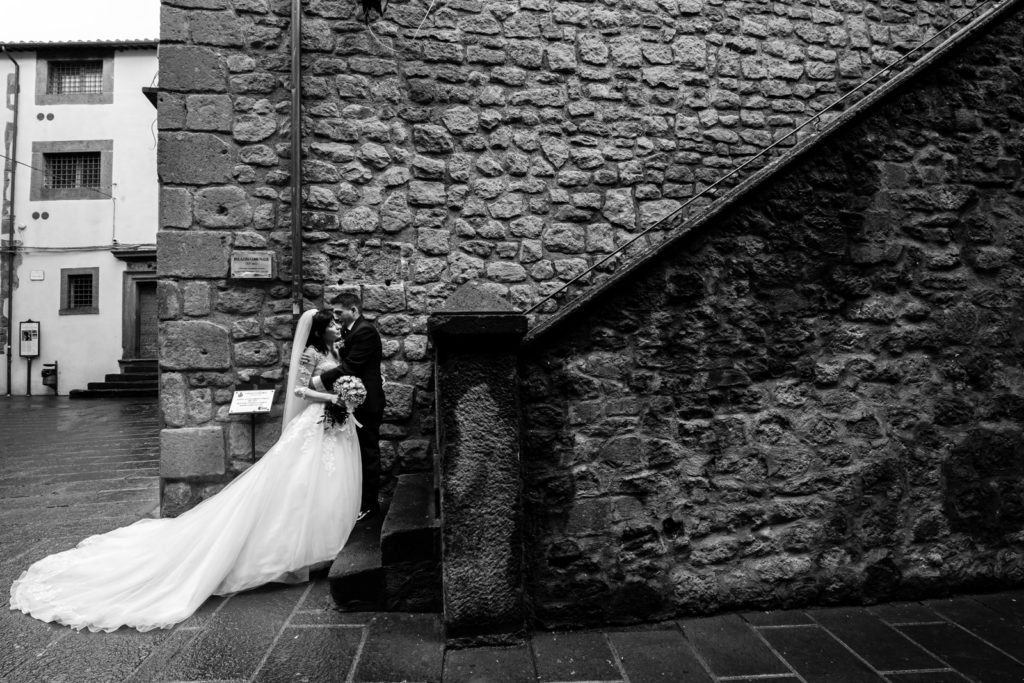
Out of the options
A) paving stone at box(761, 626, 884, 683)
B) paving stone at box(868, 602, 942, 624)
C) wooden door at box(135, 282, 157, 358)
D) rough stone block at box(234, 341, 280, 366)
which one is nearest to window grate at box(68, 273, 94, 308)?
wooden door at box(135, 282, 157, 358)

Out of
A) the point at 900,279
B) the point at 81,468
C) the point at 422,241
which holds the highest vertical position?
the point at 422,241

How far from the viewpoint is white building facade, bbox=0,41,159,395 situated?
583 inches

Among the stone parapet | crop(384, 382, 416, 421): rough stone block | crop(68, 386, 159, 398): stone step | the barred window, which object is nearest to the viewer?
the stone parapet

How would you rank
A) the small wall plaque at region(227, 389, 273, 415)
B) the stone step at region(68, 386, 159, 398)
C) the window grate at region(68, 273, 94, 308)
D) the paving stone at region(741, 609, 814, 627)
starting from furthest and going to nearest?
the window grate at region(68, 273, 94, 308) → the stone step at region(68, 386, 159, 398) → the small wall plaque at region(227, 389, 273, 415) → the paving stone at region(741, 609, 814, 627)

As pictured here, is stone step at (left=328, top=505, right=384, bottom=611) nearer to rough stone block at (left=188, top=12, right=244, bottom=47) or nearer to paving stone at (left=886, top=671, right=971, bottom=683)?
paving stone at (left=886, top=671, right=971, bottom=683)

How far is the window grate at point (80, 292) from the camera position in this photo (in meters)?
15.0

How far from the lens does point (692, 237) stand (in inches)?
113

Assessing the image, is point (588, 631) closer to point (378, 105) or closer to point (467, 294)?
point (467, 294)

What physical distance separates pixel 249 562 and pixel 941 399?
3.88 meters

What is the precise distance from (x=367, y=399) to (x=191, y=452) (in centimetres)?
160

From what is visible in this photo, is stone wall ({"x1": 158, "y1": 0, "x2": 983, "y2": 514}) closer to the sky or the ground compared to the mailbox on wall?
closer to the sky

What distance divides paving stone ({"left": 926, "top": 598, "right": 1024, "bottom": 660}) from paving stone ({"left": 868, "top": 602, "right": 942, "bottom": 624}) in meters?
0.06

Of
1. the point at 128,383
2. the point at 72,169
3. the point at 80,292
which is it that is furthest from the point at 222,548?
the point at 72,169

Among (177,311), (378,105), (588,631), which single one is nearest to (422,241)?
(378,105)
